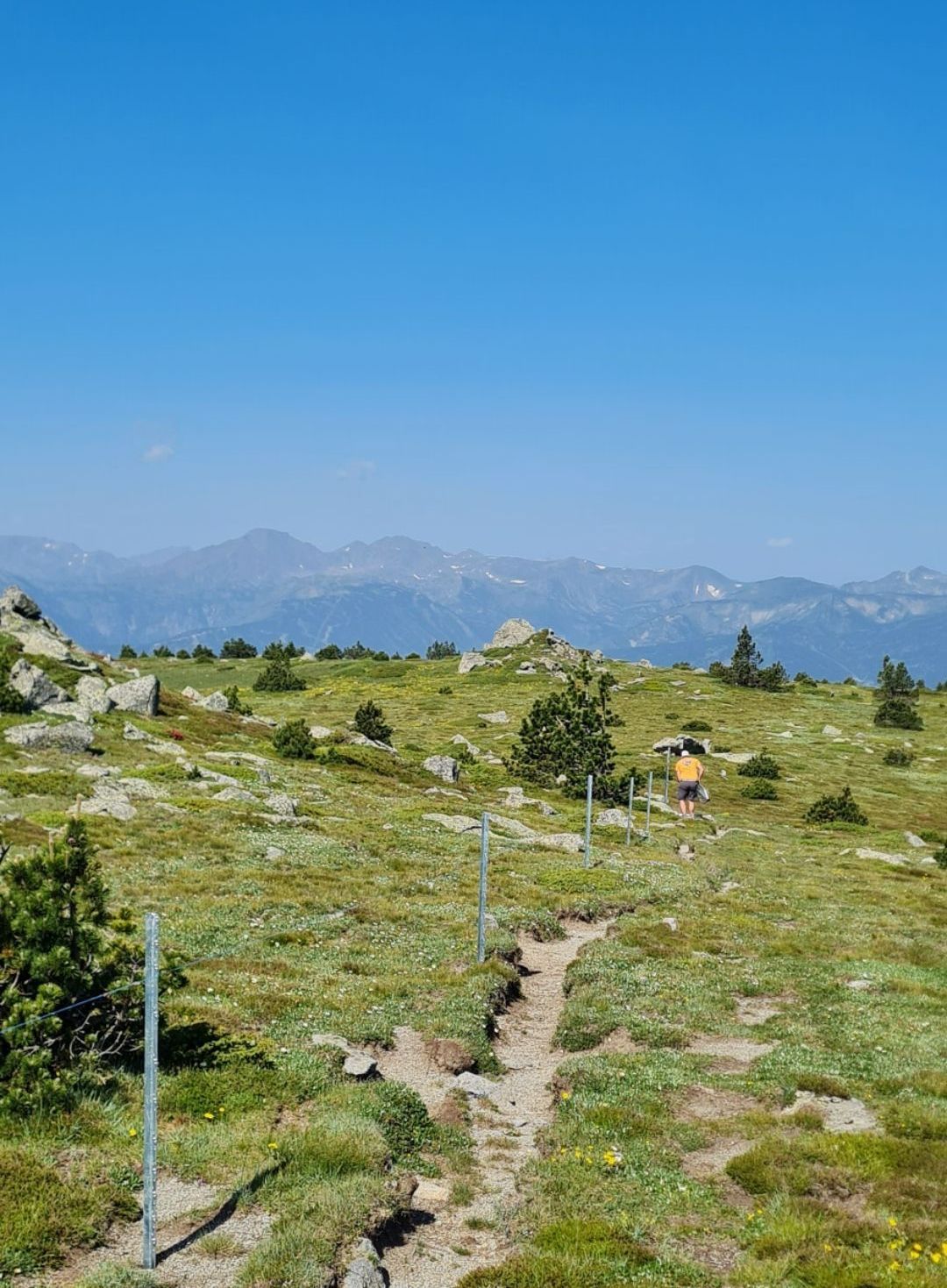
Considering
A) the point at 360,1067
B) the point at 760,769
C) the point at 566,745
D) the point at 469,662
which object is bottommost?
the point at 760,769

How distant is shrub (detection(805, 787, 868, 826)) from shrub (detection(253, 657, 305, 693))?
61706mm

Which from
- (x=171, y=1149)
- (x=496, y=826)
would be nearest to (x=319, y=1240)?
(x=171, y=1149)

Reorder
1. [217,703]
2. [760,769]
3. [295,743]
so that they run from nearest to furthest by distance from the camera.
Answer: [295,743], [217,703], [760,769]

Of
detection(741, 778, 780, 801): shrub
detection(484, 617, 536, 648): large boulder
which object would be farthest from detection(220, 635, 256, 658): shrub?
detection(741, 778, 780, 801): shrub

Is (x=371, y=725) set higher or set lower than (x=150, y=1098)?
lower

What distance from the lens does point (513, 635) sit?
5517 inches

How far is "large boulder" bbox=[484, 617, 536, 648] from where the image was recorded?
449 ft

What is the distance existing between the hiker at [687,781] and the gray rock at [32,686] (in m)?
32.2

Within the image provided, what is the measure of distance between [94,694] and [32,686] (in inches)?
182

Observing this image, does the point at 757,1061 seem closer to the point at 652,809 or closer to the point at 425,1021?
the point at 425,1021

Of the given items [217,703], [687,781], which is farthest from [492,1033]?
[217,703]

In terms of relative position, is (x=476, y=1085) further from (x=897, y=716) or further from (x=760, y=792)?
(x=897, y=716)

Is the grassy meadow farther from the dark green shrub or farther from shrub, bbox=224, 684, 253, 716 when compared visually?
the dark green shrub

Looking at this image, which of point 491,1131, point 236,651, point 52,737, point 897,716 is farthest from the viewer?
point 236,651
